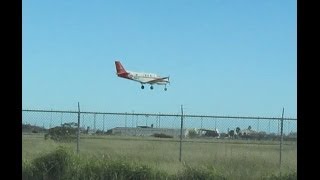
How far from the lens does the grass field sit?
6.94m

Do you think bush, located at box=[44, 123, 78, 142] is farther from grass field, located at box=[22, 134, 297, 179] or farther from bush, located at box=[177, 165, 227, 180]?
bush, located at box=[177, 165, 227, 180]

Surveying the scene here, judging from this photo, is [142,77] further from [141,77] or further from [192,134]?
[192,134]

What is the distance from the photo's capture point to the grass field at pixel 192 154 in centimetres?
694

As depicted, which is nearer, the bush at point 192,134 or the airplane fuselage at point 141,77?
the airplane fuselage at point 141,77

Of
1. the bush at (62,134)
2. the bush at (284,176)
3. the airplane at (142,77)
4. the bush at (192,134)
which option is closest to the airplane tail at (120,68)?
the airplane at (142,77)

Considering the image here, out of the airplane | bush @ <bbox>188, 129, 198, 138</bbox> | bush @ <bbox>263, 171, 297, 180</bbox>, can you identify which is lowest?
bush @ <bbox>263, 171, 297, 180</bbox>

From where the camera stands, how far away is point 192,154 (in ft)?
28.2

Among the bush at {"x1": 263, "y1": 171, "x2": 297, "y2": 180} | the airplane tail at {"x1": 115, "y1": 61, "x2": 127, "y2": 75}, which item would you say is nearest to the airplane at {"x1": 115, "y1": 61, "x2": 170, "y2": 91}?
the airplane tail at {"x1": 115, "y1": 61, "x2": 127, "y2": 75}

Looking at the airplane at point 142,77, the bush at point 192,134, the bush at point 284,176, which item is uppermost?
the airplane at point 142,77

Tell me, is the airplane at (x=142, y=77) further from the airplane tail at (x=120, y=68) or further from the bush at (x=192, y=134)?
the bush at (x=192, y=134)

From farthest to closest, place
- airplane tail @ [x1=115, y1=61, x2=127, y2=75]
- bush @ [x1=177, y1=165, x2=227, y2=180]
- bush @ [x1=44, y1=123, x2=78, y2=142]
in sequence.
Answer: bush @ [x1=44, y1=123, x2=78, y2=142]
airplane tail @ [x1=115, y1=61, x2=127, y2=75]
bush @ [x1=177, y1=165, x2=227, y2=180]
